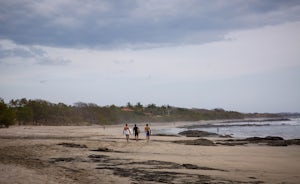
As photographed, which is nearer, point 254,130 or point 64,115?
point 254,130

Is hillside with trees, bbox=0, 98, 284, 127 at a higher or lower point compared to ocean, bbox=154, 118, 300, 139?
higher

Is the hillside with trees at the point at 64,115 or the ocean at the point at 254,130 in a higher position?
the hillside with trees at the point at 64,115

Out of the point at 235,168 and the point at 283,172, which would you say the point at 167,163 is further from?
the point at 283,172

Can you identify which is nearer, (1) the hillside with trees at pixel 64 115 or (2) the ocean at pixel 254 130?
(2) the ocean at pixel 254 130

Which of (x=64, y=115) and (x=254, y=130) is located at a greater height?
(x=64, y=115)

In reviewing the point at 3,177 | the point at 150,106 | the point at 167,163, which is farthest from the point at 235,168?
the point at 150,106

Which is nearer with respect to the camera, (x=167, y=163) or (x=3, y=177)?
(x=3, y=177)

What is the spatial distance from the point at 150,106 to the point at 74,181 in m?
135

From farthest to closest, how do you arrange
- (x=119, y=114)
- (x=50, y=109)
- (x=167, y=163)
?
(x=119, y=114) → (x=50, y=109) → (x=167, y=163)

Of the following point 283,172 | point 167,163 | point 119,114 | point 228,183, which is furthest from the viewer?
point 119,114

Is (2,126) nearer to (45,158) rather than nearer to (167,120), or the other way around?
(45,158)

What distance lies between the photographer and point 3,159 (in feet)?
47.8

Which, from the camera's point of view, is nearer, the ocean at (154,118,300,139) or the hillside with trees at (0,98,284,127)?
the ocean at (154,118,300,139)

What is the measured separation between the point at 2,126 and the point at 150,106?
324 feet
